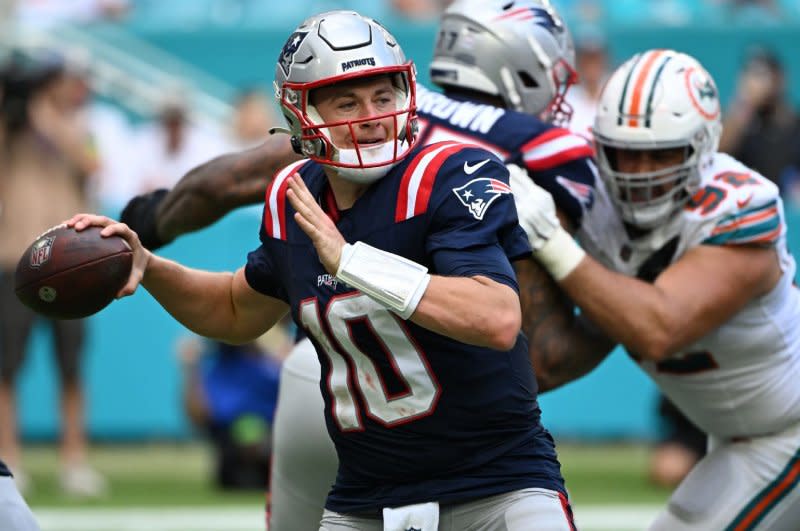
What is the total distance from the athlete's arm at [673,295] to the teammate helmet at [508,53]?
0.57 m

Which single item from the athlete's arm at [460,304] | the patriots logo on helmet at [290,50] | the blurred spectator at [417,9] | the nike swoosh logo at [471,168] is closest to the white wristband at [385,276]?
the athlete's arm at [460,304]

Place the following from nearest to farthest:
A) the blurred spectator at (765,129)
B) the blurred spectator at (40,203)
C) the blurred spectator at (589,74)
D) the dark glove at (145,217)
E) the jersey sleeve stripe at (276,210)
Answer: the jersey sleeve stripe at (276,210) → the dark glove at (145,217) → the blurred spectator at (40,203) → the blurred spectator at (765,129) → the blurred spectator at (589,74)

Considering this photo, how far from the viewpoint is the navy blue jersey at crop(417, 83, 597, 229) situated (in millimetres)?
3816

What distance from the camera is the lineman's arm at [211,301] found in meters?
3.47

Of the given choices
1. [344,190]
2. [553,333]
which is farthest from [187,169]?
[344,190]

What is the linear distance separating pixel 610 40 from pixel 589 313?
7494 millimetres

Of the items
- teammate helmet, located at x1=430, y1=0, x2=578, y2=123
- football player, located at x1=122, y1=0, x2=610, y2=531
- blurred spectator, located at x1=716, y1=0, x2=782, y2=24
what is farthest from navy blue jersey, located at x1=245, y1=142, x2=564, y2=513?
blurred spectator, located at x1=716, y1=0, x2=782, y2=24

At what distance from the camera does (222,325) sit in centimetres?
359

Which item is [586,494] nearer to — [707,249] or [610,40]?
[707,249]

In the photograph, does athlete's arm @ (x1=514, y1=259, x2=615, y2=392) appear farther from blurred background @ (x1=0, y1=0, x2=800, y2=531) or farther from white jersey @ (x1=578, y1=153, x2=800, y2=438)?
blurred background @ (x1=0, y1=0, x2=800, y2=531)

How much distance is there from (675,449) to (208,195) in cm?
455

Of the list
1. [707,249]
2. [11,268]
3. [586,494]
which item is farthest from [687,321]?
[11,268]

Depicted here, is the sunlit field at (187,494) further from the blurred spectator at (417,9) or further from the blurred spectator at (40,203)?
the blurred spectator at (417,9)

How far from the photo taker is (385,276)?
2938 millimetres
